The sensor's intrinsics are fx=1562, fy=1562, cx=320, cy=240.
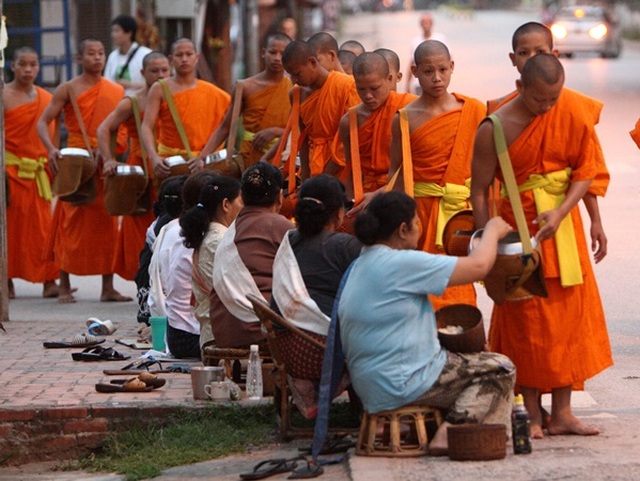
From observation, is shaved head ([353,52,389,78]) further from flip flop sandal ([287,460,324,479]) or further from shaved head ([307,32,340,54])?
flip flop sandal ([287,460,324,479])

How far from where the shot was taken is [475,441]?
20.8ft

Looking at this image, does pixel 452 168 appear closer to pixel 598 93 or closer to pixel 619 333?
pixel 619 333

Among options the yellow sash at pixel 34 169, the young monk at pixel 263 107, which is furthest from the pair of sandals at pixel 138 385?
the yellow sash at pixel 34 169

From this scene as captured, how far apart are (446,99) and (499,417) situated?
2.24 m

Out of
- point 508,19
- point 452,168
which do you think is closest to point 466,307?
point 452,168

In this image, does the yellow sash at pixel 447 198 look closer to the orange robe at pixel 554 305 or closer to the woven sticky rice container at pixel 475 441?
the orange robe at pixel 554 305

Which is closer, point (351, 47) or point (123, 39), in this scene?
point (351, 47)

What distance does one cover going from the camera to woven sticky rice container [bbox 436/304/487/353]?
263 inches

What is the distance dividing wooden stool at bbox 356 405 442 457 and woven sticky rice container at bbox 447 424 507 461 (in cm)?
21

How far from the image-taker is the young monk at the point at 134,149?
1206 centimetres

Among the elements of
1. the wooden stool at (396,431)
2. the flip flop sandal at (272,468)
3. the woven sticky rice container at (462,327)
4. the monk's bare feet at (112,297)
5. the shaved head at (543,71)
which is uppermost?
the shaved head at (543,71)

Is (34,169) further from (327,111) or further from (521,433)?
(521,433)

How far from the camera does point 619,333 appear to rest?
32.9ft

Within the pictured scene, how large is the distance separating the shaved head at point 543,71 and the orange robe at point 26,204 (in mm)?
7061
